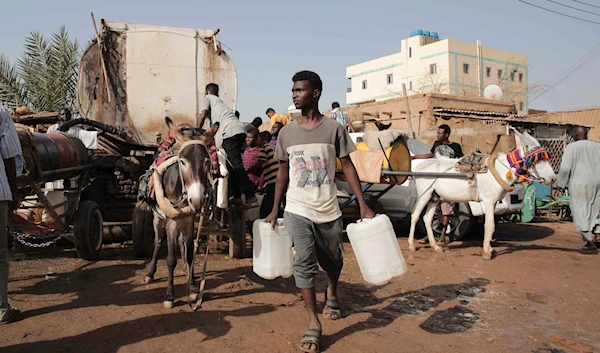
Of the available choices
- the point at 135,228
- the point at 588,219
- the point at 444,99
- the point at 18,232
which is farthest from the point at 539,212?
the point at 18,232

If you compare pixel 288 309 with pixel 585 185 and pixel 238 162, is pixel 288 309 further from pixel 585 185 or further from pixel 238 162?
pixel 585 185

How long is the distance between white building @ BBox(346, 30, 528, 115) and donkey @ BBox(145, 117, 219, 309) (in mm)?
36163

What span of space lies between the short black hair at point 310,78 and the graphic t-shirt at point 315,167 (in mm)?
319

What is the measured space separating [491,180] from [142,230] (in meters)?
5.92

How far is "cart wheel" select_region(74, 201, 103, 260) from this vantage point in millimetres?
6750

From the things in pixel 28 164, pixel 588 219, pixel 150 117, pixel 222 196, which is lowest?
pixel 588 219

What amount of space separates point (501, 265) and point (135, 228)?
5.77 metres

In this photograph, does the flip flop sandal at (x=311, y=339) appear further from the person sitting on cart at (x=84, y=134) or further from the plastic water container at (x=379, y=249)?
the person sitting on cart at (x=84, y=134)

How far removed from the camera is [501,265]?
7.53m

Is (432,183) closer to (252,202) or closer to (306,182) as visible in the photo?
(252,202)

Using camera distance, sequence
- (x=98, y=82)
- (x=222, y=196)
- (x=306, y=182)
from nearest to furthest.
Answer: (x=306, y=182)
(x=222, y=196)
(x=98, y=82)

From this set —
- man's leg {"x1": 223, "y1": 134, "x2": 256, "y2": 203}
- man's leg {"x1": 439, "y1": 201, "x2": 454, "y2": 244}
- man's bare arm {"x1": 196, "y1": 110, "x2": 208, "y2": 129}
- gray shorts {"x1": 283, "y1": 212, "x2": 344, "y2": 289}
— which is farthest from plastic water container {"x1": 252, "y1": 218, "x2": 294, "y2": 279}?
man's leg {"x1": 439, "y1": 201, "x2": 454, "y2": 244}

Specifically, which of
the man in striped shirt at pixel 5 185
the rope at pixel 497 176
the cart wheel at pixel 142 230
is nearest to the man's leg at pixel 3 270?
the man in striped shirt at pixel 5 185

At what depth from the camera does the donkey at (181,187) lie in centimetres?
470
